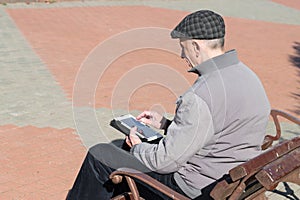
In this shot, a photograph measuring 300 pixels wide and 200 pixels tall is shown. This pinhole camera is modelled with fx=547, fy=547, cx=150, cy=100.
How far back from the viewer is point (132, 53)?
8.71 meters

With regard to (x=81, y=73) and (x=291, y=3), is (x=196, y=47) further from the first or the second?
(x=291, y=3)

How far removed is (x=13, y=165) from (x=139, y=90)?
8.21 feet

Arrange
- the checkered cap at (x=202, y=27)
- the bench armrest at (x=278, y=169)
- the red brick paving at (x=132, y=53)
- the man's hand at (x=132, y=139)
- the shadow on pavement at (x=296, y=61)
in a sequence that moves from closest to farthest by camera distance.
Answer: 1. the bench armrest at (x=278, y=169)
2. the checkered cap at (x=202, y=27)
3. the man's hand at (x=132, y=139)
4. the shadow on pavement at (x=296, y=61)
5. the red brick paving at (x=132, y=53)

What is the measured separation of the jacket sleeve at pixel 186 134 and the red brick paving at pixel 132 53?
355 cm

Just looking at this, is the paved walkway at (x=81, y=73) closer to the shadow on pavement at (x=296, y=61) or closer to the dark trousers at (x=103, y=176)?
the shadow on pavement at (x=296, y=61)

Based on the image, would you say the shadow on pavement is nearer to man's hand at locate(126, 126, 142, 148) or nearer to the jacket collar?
man's hand at locate(126, 126, 142, 148)

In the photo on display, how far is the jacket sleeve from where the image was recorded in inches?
110

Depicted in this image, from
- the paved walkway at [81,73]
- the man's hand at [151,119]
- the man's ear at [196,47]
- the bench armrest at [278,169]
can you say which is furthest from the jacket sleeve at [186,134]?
the paved walkway at [81,73]

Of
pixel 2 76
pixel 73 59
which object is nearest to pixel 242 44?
pixel 73 59

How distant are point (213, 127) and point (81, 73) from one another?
4.85 metres

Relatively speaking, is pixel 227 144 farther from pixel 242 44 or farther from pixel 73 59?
pixel 242 44

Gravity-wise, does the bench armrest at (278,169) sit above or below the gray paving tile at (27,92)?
above

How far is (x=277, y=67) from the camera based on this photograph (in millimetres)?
8898

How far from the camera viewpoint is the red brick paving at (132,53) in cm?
725
